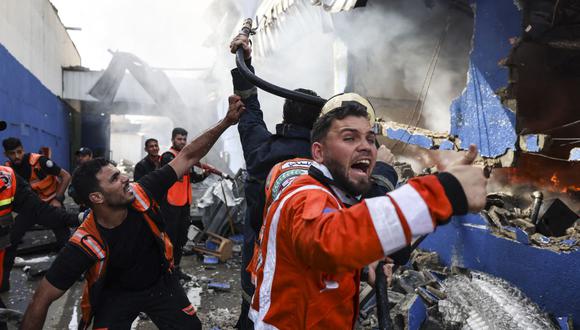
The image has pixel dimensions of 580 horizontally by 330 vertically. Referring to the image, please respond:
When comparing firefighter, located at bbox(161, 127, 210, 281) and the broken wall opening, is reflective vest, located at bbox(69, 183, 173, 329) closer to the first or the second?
firefighter, located at bbox(161, 127, 210, 281)

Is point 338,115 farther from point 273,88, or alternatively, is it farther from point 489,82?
A: point 489,82

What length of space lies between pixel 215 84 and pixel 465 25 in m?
14.9

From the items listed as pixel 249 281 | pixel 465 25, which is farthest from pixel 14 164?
pixel 465 25

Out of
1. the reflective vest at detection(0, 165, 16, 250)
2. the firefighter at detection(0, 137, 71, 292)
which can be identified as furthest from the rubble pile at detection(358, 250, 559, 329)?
the firefighter at detection(0, 137, 71, 292)

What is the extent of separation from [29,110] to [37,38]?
3.58 metres

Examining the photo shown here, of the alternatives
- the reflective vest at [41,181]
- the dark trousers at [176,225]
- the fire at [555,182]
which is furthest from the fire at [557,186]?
the reflective vest at [41,181]

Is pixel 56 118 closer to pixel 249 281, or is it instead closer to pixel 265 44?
pixel 265 44

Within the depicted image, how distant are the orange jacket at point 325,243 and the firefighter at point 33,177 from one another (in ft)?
16.1

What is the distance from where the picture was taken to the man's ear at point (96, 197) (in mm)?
2611

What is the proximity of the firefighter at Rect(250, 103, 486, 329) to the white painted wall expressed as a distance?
1084cm

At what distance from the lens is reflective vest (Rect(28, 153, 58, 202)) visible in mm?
6118

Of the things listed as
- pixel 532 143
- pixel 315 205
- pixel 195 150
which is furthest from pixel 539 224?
pixel 315 205

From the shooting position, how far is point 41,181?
251 inches

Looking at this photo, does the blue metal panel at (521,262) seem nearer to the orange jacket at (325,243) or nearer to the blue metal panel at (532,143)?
the blue metal panel at (532,143)
